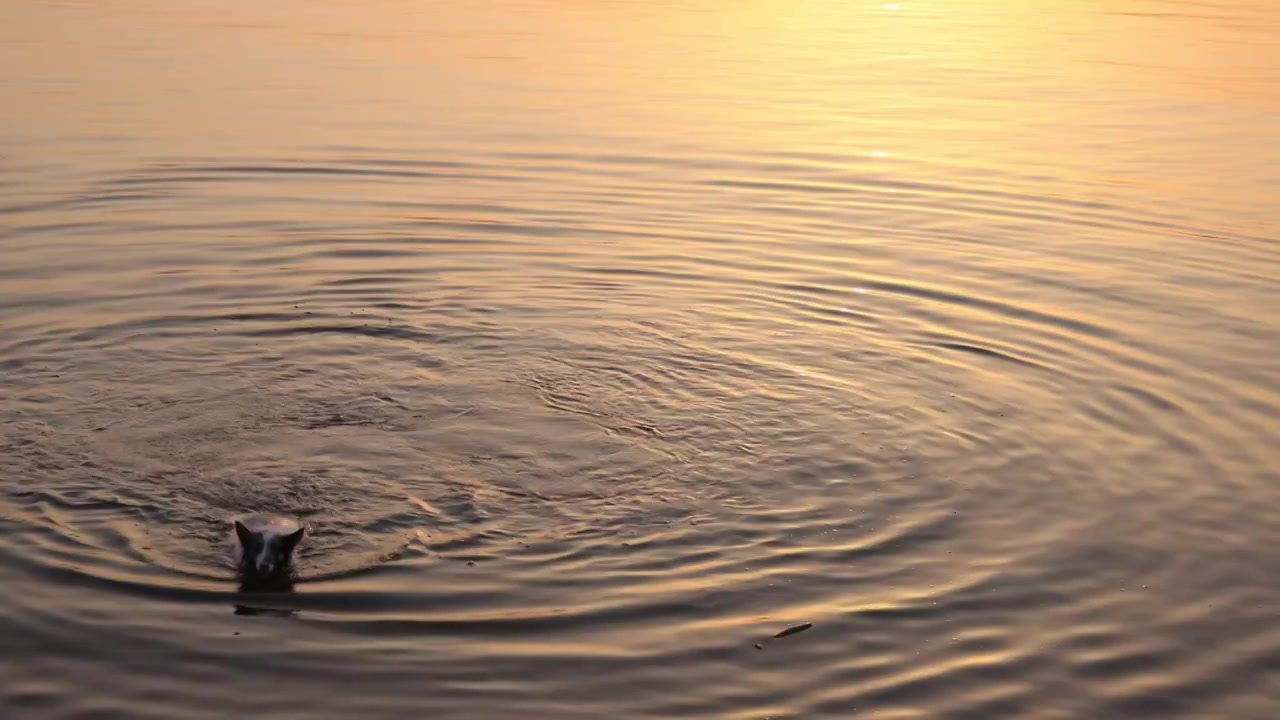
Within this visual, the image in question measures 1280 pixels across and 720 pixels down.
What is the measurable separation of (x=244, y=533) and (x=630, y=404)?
4187 millimetres

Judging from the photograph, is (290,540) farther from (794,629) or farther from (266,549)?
(794,629)

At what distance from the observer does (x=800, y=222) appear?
19.0 metres

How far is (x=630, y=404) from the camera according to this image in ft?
40.3

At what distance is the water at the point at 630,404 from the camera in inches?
336

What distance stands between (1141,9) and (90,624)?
142 ft

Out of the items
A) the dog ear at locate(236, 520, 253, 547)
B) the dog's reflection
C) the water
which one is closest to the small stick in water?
the water

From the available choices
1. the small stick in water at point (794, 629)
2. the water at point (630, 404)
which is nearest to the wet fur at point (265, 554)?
the water at point (630, 404)

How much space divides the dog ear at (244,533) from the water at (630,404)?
35cm

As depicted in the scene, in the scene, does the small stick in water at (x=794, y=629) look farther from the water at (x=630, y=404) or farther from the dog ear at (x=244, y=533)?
the dog ear at (x=244, y=533)

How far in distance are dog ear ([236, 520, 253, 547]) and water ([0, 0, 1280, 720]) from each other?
35 centimetres

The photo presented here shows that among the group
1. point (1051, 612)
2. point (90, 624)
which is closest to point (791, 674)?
point (1051, 612)

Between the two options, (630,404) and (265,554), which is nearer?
(265,554)

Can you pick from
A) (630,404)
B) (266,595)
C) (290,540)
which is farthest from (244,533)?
(630,404)

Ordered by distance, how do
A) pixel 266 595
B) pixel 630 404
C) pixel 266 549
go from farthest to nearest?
1. pixel 630 404
2. pixel 266 595
3. pixel 266 549
